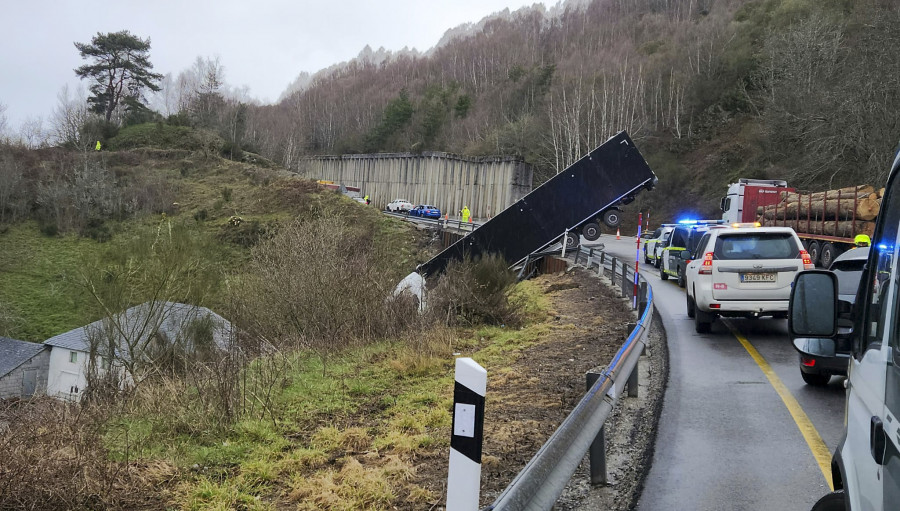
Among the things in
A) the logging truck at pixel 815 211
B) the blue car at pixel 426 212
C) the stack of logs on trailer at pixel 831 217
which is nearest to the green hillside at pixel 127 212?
the blue car at pixel 426 212

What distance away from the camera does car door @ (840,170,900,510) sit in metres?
2.04

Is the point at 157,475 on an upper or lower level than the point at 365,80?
lower

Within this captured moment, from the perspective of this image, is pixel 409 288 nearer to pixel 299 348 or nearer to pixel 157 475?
pixel 299 348

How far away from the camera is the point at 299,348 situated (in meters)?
12.9

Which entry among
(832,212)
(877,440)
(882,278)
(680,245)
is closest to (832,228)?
(832,212)

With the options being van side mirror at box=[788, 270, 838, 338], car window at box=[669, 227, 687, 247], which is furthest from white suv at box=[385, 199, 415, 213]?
van side mirror at box=[788, 270, 838, 338]

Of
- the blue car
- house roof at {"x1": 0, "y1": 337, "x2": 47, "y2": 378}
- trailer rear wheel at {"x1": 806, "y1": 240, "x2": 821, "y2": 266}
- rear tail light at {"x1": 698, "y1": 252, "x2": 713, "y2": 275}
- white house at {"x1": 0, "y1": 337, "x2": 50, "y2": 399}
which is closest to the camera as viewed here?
rear tail light at {"x1": 698, "y1": 252, "x2": 713, "y2": 275}

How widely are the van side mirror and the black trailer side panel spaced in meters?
16.6

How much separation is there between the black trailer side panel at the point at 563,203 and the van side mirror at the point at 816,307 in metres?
16.6

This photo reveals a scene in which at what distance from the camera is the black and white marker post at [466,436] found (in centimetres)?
317

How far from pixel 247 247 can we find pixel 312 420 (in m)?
44.9

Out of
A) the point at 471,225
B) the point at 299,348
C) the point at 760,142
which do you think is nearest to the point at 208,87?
the point at 471,225

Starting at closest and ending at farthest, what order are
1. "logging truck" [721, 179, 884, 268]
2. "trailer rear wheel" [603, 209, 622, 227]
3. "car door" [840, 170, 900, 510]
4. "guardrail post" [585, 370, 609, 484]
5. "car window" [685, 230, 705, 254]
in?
"car door" [840, 170, 900, 510], "guardrail post" [585, 370, 609, 484], "car window" [685, 230, 705, 254], "trailer rear wheel" [603, 209, 622, 227], "logging truck" [721, 179, 884, 268]

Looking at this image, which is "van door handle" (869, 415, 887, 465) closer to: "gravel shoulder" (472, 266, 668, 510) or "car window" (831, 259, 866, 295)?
"gravel shoulder" (472, 266, 668, 510)
